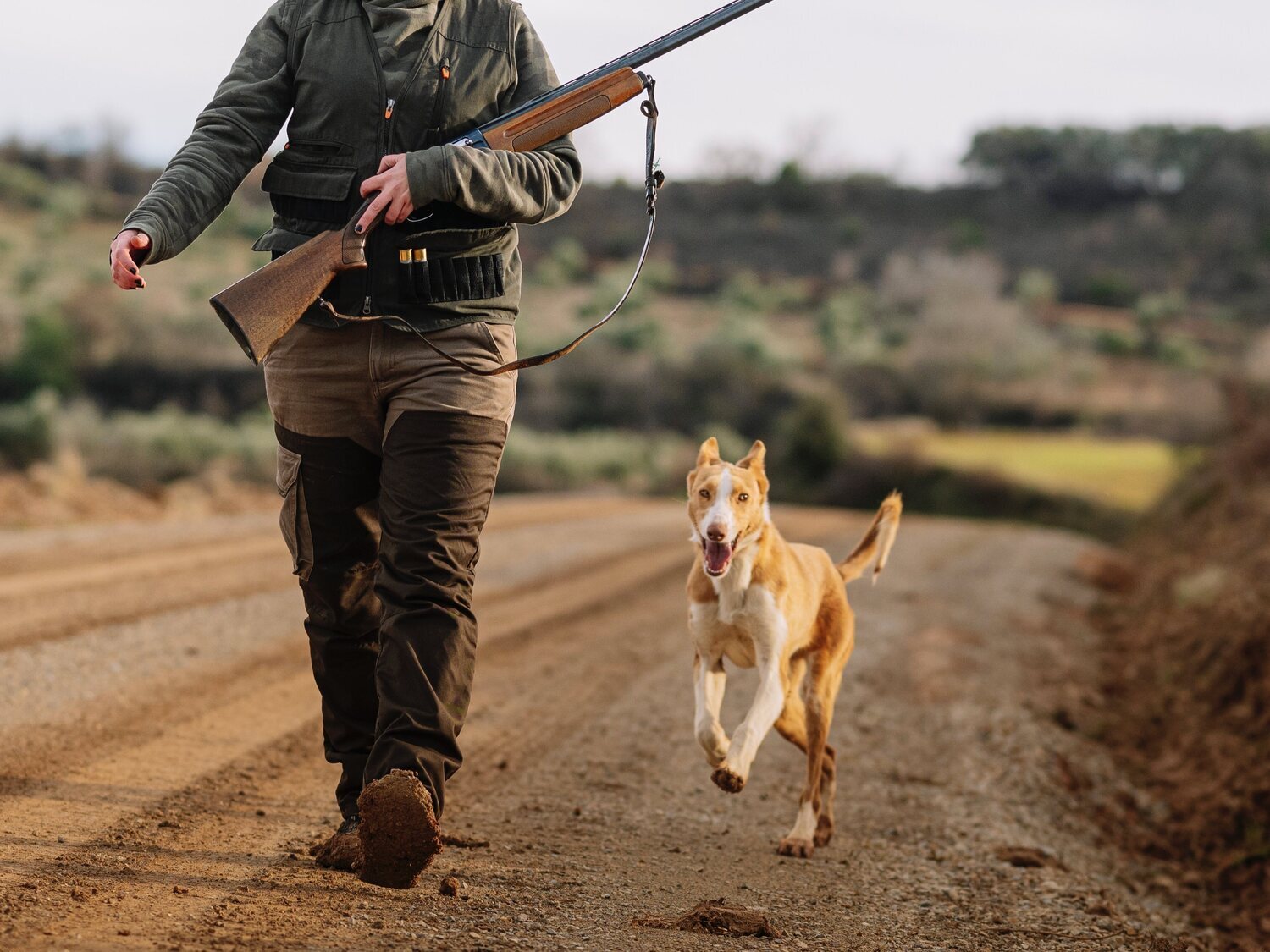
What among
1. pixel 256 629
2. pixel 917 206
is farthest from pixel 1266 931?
pixel 917 206

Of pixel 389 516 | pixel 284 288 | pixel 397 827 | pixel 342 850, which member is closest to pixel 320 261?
pixel 284 288

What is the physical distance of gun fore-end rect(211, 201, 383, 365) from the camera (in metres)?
4.02

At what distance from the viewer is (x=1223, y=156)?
316 ft

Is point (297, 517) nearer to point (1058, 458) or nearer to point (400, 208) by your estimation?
point (400, 208)

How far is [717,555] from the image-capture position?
461 centimetres

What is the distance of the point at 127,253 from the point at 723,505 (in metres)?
2.13

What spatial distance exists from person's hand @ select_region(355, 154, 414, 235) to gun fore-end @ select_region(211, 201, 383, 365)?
92 millimetres

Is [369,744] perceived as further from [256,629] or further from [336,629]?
[256,629]

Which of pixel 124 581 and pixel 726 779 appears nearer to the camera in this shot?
pixel 726 779

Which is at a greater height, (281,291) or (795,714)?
(281,291)

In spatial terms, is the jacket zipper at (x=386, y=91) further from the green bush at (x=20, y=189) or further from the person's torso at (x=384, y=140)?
the green bush at (x=20, y=189)

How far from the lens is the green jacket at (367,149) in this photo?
4121 mm

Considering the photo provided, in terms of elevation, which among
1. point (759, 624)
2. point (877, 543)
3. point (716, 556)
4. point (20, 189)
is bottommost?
point (759, 624)

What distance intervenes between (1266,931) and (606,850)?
3.40 metres
